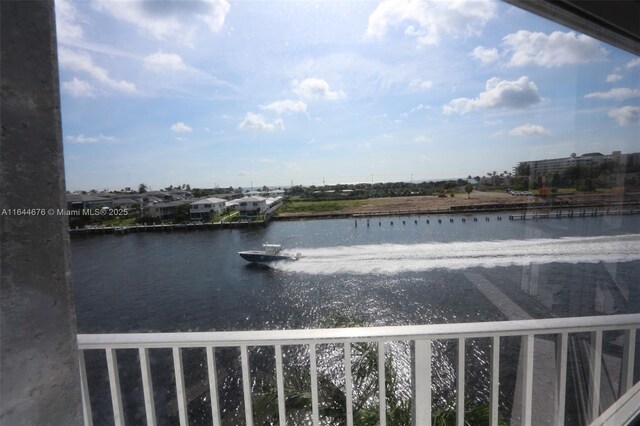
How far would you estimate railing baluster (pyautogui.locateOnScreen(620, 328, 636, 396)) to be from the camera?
1.00 metres

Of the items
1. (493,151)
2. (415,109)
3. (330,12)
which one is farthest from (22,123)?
(493,151)

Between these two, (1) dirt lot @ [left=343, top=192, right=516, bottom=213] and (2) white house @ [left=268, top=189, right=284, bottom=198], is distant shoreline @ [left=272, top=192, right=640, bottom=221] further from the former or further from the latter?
(2) white house @ [left=268, top=189, right=284, bottom=198]

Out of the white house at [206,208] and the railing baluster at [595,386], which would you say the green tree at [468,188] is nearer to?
the railing baluster at [595,386]

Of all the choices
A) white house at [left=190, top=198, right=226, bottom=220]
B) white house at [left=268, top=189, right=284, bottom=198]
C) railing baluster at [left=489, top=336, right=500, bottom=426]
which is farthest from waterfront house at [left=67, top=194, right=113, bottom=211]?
railing baluster at [left=489, top=336, right=500, bottom=426]

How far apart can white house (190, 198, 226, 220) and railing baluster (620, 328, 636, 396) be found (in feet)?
6.49

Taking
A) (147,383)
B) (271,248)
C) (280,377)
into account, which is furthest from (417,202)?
(147,383)

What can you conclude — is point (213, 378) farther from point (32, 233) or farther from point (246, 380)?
point (32, 233)

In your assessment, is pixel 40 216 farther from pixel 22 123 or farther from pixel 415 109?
pixel 415 109

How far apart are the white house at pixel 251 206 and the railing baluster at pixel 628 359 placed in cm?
185

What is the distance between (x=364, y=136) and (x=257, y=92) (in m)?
0.72

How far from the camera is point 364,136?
192cm

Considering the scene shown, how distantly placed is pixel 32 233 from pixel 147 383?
0.61 meters

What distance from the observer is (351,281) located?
8.37 feet

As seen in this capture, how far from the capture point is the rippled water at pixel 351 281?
1.44m
